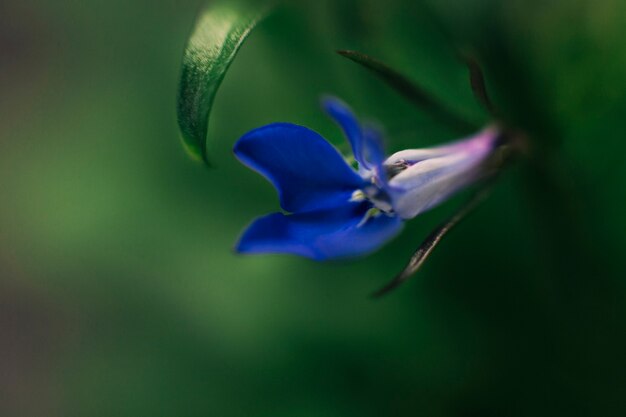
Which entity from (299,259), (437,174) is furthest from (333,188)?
(299,259)

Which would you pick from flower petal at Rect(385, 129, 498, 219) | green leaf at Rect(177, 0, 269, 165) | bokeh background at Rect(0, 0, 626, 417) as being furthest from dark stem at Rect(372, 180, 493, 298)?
bokeh background at Rect(0, 0, 626, 417)

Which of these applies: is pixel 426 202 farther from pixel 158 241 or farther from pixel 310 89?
pixel 158 241

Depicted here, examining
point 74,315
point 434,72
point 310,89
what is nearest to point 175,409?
point 74,315

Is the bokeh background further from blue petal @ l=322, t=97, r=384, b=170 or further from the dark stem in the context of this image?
blue petal @ l=322, t=97, r=384, b=170

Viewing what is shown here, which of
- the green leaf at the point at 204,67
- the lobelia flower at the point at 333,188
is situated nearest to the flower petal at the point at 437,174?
the lobelia flower at the point at 333,188

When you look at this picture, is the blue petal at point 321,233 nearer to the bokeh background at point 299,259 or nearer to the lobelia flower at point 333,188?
the lobelia flower at point 333,188

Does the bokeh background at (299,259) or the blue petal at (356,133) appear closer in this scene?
the blue petal at (356,133)

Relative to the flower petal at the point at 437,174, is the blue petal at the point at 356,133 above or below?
above
